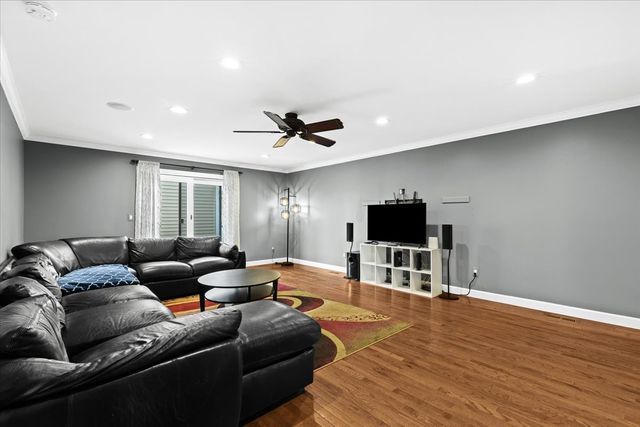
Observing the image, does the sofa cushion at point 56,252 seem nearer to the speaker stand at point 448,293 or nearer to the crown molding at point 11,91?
the crown molding at point 11,91

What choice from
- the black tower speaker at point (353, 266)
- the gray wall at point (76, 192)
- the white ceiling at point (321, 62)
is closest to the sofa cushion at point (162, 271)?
the gray wall at point (76, 192)

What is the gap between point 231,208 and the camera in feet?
23.0

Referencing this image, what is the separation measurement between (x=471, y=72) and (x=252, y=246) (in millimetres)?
6099

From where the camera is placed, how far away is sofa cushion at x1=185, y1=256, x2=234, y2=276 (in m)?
4.66

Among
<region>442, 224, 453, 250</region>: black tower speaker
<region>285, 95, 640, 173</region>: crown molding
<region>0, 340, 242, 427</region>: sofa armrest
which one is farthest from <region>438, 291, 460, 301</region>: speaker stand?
<region>0, 340, 242, 427</region>: sofa armrest

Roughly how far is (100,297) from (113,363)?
7.01 ft

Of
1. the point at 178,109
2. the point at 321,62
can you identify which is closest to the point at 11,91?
the point at 178,109

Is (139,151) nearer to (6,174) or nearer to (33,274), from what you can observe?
(6,174)

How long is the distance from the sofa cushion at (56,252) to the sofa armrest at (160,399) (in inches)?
126

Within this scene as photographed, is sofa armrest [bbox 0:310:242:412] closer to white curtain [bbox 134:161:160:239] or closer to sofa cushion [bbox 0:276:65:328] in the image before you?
sofa cushion [bbox 0:276:65:328]

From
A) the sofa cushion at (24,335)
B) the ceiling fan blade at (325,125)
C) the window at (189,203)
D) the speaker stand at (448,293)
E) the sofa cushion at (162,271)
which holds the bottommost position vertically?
the speaker stand at (448,293)

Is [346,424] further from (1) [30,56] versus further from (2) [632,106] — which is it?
(2) [632,106]

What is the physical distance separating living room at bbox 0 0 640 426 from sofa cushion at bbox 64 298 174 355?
20mm

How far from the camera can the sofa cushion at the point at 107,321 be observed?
1.89 meters
